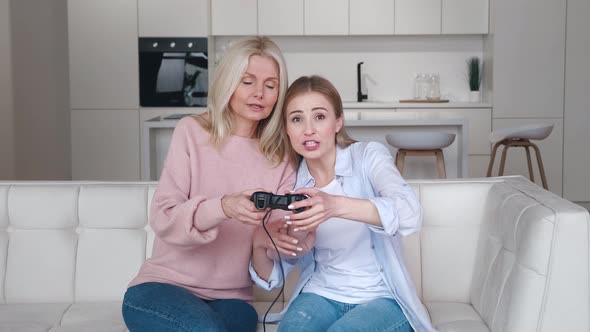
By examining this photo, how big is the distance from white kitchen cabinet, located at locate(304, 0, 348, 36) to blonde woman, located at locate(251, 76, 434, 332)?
185 inches

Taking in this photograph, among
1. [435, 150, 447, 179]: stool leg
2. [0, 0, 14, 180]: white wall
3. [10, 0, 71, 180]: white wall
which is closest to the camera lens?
[435, 150, 447, 179]: stool leg

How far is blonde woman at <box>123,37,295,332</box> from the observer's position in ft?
7.06

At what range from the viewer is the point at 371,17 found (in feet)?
22.4

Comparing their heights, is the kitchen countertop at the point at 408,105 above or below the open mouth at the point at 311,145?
above

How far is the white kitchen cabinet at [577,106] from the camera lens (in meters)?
6.50

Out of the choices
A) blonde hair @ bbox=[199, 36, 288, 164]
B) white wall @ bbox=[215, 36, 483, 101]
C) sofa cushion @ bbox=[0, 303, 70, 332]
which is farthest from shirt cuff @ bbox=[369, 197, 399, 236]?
white wall @ bbox=[215, 36, 483, 101]

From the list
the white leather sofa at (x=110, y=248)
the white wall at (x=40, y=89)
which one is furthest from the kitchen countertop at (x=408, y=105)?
the white leather sofa at (x=110, y=248)

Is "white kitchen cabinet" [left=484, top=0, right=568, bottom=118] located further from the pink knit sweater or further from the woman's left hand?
the woman's left hand

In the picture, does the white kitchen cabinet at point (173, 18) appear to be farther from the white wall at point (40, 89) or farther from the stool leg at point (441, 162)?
the stool leg at point (441, 162)

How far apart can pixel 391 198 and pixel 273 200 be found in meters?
0.30

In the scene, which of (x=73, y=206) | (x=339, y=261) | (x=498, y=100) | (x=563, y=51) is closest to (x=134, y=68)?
(x=498, y=100)

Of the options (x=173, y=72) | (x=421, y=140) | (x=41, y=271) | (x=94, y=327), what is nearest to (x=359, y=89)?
(x=173, y=72)

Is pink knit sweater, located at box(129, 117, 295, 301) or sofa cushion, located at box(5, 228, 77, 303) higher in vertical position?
pink knit sweater, located at box(129, 117, 295, 301)

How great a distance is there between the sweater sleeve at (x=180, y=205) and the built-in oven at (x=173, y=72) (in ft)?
14.4
